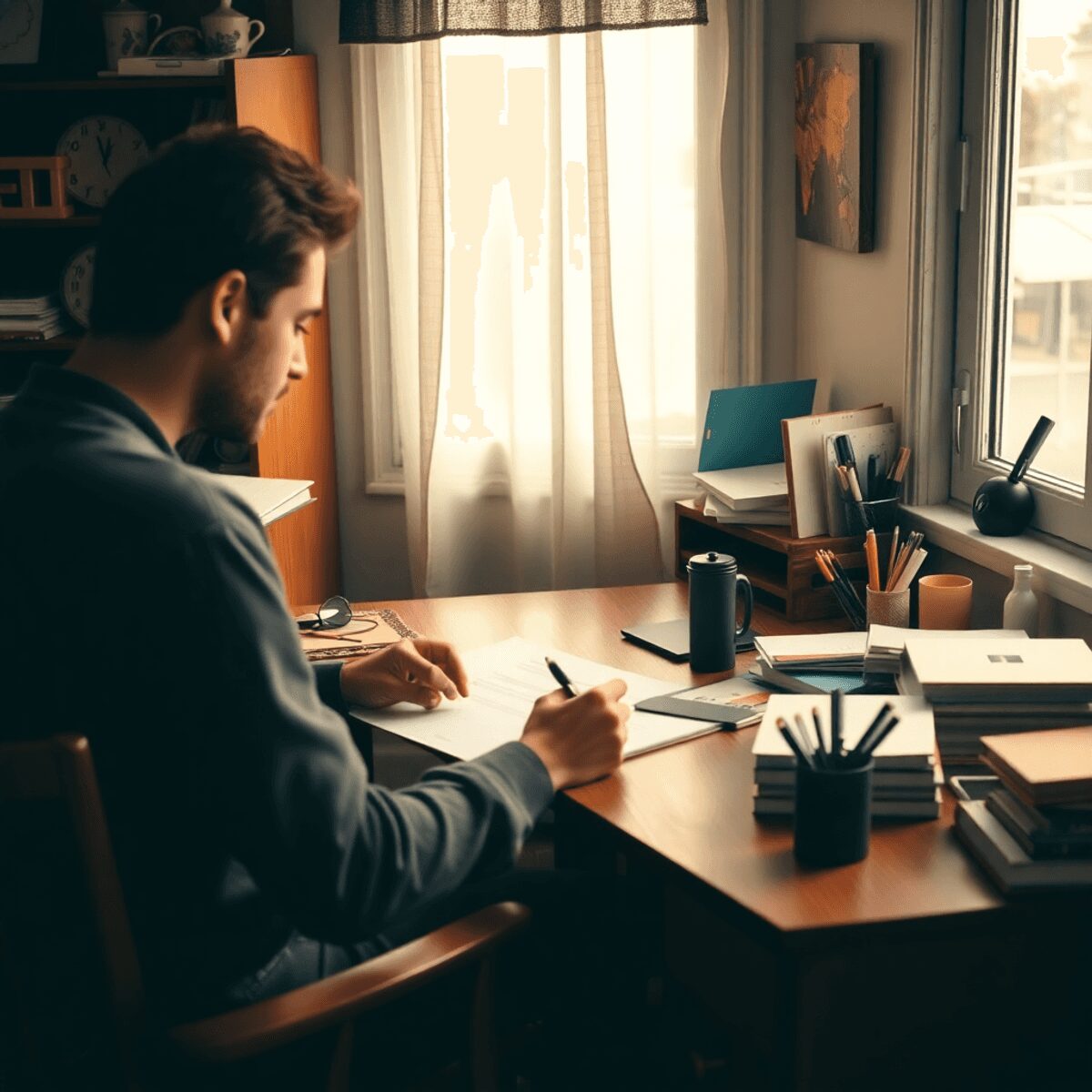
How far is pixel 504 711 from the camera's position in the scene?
1803 mm

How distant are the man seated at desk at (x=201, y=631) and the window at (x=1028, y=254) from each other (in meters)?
1.14

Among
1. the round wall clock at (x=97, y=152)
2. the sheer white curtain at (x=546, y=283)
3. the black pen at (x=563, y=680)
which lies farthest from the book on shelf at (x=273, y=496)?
the round wall clock at (x=97, y=152)

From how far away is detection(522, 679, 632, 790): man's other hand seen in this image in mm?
1534

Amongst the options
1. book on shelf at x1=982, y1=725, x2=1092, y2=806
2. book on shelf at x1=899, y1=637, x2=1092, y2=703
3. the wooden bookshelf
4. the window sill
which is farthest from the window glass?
the wooden bookshelf

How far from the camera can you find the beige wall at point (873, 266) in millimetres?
2385

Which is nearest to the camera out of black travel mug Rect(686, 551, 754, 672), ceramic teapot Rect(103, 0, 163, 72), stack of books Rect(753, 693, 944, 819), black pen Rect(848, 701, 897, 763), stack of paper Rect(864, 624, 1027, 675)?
black pen Rect(848, 701, 897, 763)

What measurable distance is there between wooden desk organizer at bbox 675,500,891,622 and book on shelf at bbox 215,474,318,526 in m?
0.66

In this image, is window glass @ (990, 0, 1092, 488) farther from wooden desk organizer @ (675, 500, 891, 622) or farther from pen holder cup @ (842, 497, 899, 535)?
wooden desk organizer @ (675, 500, 891, 622)

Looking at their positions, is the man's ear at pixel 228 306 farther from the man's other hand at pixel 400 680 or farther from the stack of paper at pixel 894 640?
the stack of paper at pixel 894 640

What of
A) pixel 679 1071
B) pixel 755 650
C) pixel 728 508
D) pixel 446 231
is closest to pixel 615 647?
pixel 755 650

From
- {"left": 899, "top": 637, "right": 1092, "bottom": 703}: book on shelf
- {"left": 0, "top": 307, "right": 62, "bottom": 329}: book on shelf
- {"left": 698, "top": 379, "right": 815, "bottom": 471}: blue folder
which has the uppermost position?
{"left": 0, "top": 307, "right": 62, "bottom": 329}: book on shelf

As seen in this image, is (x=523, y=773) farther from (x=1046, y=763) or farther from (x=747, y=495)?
(x=747, y=495)

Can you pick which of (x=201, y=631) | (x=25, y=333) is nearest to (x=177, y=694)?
(x=201, y=631)

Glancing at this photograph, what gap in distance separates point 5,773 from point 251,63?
1.91 m
